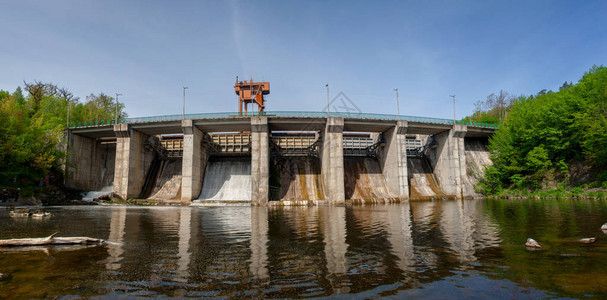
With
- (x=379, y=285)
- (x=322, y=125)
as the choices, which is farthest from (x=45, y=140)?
(x=379, y=285)

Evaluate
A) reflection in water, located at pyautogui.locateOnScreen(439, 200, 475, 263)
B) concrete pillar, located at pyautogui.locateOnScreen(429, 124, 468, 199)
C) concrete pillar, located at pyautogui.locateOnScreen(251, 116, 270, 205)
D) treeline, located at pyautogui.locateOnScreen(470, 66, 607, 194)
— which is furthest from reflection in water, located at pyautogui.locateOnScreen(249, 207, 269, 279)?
treeline, located at pyautogui.locateOnScreen(470, 66, 607, 194)

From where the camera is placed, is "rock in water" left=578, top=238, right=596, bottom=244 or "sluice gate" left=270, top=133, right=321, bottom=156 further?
"sluice gate" left=270, top=133, right=321, bottom=156

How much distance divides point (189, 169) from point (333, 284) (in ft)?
132

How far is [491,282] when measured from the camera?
21.5 feet

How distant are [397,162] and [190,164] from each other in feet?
101

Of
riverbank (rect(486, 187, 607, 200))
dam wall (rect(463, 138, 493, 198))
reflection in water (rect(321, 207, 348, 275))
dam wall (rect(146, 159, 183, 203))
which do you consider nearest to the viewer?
reflection in water (rect(321, 207, 348, 275))

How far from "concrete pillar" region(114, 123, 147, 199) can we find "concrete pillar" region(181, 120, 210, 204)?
8.39m

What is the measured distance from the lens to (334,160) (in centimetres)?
4309

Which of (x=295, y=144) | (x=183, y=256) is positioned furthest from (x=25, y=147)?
(x=183, y=256)

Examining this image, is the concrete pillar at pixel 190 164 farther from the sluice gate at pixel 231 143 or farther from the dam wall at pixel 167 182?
the sluice gate at pixel 231 143

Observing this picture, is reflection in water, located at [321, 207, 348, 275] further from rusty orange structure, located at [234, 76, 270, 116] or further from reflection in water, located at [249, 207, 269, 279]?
rusty orange structure, located at [234, 76, 270, 116]

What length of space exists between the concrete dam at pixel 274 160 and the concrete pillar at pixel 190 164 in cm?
15

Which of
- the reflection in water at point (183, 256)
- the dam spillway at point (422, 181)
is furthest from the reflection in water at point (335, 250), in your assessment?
the dam spillway at point (422, 181)

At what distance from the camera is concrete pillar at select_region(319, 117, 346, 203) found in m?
42.3
